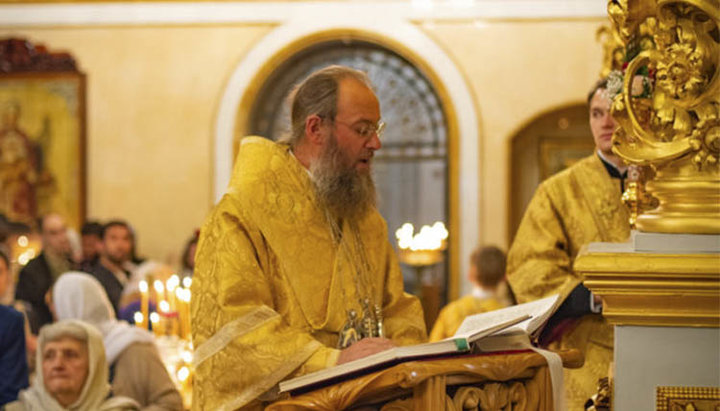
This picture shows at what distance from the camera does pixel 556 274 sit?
12.2 feet

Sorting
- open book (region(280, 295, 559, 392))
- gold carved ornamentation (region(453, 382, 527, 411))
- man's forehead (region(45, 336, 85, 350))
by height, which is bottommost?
man's forehead (region(45, 336, 85, 350))

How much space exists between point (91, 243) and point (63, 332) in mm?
4159

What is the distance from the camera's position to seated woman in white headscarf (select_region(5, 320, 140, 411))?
4504mm

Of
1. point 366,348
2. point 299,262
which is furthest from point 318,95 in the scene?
point 366,348

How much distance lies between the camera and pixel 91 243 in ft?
28.3

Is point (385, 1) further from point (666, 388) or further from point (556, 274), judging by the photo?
point (666, 388)

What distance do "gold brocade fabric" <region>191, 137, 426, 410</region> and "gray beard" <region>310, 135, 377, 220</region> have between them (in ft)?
0.17

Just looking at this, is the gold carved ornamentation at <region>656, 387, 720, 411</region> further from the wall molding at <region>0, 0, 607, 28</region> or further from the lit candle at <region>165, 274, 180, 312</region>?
the wall molding at <region>0, 0, 607, 28</region>

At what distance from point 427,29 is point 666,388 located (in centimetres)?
911

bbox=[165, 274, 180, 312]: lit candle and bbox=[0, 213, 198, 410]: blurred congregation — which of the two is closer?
bbox=[0, 213, 198, 410]: blurred congregation

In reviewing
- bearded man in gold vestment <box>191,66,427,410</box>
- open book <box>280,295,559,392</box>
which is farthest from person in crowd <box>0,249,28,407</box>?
open book <box>280,295,559,392</box>

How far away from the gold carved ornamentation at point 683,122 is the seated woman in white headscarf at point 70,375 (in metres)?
2.87

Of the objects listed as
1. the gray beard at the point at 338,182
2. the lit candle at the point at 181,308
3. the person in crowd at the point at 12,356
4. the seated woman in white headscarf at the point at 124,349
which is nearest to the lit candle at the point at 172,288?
the lit candle at the point at 181,308

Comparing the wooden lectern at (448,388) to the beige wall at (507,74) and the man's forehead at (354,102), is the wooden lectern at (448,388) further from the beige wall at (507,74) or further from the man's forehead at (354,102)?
the beige wall at (507,74)
